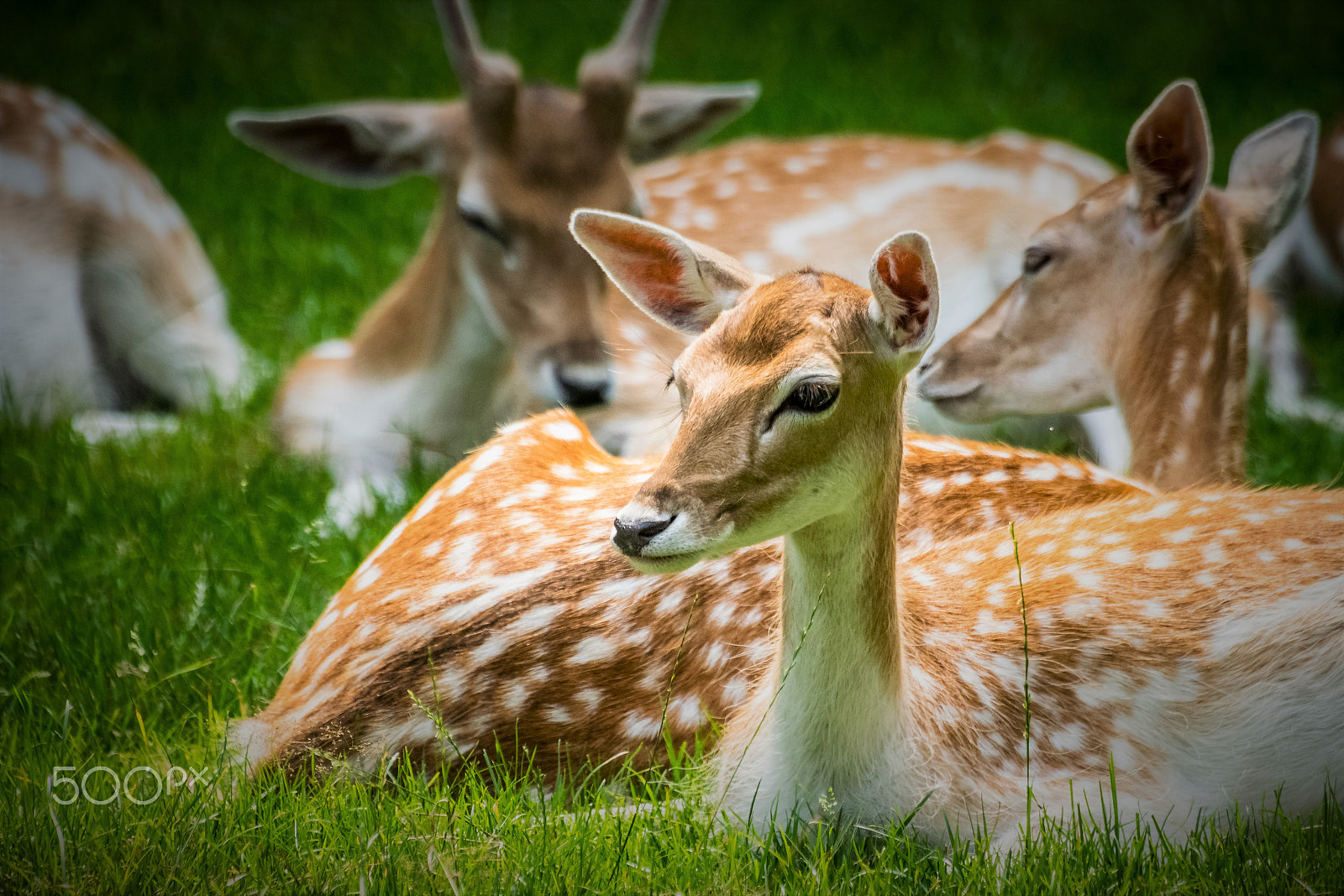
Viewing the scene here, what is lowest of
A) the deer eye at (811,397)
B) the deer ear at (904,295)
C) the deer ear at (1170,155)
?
the deer eye at (811,397)

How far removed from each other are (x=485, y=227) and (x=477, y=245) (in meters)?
0.07

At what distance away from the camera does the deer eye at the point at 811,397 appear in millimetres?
2164

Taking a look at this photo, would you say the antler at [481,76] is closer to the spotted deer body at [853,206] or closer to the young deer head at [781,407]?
the spotted deer body at [853,206]

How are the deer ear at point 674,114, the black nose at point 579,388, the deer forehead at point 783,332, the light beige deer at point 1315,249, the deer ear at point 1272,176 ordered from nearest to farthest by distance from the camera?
the deer forehead at point 783,332
the deer ear at point 1272,176
the black nose at point 579,388
the deer ear at point 674,114
the light beige deer at point 1315,249

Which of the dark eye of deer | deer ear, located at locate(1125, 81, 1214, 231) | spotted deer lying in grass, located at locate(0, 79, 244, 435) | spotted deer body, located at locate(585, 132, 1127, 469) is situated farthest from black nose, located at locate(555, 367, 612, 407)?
deer ear, located at locate(1125, 81, 1214, 231)

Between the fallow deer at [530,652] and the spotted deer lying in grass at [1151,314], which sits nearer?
the fallow deer at [530,652]

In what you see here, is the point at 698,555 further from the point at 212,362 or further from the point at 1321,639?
the point at 212,362

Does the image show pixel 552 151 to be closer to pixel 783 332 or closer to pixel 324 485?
pixel 324 485

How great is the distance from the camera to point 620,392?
4578mm

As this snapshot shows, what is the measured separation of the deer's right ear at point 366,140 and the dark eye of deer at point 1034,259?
1.87 m

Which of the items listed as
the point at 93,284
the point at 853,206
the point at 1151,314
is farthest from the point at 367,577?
the point at 853,206

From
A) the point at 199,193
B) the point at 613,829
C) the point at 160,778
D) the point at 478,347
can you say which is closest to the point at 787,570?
the point at 613,829

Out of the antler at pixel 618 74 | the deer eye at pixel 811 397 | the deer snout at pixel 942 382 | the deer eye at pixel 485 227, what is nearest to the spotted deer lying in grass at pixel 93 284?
the deer eye at pixel 485 227

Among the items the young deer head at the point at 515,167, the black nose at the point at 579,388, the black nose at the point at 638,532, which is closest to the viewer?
the black nose at the point at 638,532
